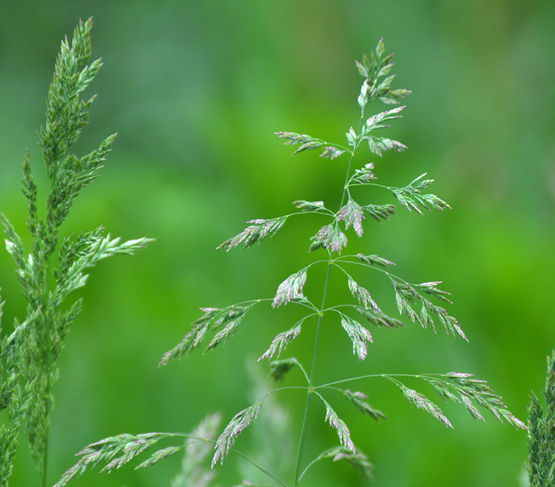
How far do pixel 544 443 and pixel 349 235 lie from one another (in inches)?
48.4

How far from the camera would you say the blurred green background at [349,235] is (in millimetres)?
1390

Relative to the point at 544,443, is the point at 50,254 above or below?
above

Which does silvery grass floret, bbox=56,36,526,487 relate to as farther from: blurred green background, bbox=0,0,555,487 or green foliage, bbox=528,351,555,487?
blurred green background, bbox=0,0,555,487

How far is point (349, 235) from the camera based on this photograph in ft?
5.20

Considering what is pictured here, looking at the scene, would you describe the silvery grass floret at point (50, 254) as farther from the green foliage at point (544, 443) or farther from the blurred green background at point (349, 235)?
the blurred green background at point (349, 235)

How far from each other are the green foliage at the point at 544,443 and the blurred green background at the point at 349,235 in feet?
1.39

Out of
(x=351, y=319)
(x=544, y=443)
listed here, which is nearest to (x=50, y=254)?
(x=351, y=319)

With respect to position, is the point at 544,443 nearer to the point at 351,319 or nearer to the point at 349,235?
the point at 351,319

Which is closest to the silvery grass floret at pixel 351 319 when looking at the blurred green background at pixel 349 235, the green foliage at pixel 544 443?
the green foliage at pixel 544 443

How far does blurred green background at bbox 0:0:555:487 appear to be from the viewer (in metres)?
1.39

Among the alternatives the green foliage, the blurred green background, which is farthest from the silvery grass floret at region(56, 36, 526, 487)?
the blurred green background

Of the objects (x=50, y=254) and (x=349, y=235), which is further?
(x=349, y=235)

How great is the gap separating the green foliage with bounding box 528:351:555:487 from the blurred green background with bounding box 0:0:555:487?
42cm

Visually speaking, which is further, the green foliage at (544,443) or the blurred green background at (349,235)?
the blurred green background at (349,235)
